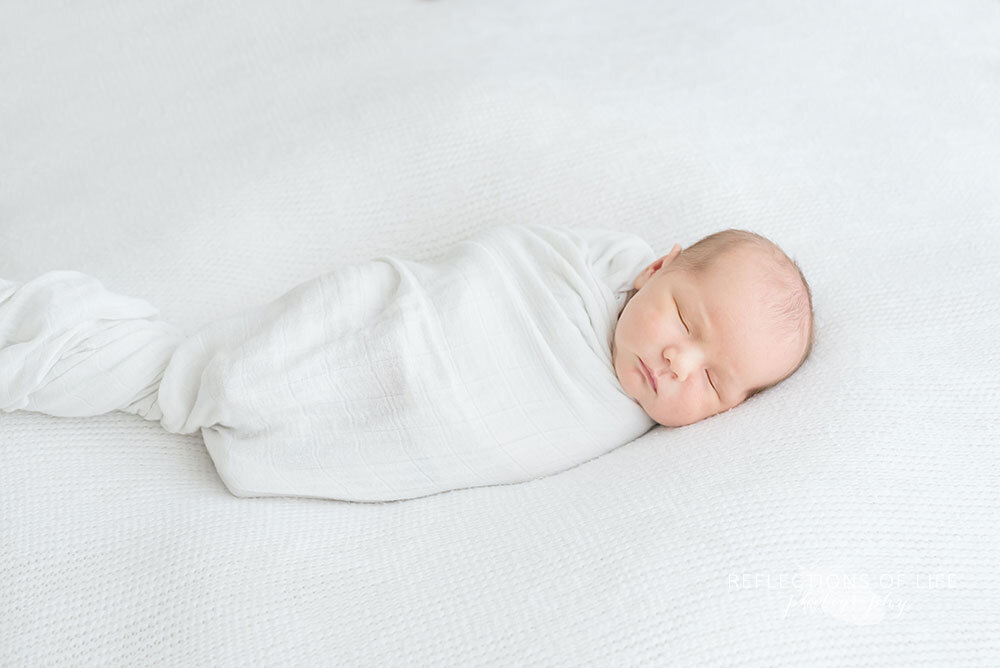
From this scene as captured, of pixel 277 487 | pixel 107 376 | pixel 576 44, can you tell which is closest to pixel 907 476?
pixel 277 487

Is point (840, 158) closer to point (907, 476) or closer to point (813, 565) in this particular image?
point (907, 476)

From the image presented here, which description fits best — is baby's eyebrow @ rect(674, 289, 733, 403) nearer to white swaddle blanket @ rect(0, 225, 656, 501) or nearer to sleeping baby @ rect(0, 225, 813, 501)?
sleeping baby @ rect(0, 225, 813, 501)

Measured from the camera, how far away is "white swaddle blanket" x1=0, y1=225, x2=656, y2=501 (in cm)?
116

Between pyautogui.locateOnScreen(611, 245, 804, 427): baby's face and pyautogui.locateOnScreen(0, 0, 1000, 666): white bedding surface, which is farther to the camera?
pyautogui.locateOnScreen(611, 245, 804, 427): baby's face

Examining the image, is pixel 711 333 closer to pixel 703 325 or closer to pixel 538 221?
pixel 703 325

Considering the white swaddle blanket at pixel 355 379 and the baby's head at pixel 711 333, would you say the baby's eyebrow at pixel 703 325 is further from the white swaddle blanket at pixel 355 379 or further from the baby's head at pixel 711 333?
the white swaddle blanket at pixel 355 379

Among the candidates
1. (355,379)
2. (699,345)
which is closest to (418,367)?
(355,379)

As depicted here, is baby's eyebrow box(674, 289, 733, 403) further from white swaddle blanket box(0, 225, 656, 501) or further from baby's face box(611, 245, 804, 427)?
white swaddle blanket box(0, 225, 656, 501)

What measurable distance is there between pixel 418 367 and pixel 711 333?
395 mm

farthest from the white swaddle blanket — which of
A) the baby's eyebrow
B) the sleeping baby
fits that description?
the baby's eyebrow

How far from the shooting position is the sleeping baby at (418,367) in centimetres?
116

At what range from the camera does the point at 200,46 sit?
70.9 inches

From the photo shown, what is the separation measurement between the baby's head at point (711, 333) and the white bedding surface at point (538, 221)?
0.04 meters

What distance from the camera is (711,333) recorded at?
3.90 feet
